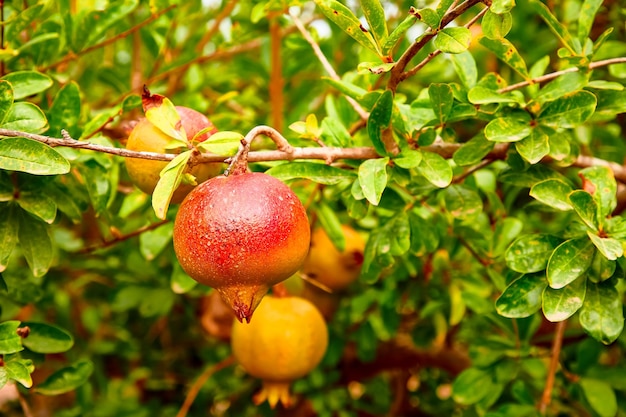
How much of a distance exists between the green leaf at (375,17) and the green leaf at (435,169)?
0.19 meters

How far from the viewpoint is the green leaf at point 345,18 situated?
2.63ft

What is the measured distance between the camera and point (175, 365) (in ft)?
7.32

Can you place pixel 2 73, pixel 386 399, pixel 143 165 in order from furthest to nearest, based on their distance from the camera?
pixel 386 399 → pixel 2 73 → pixel 143 165

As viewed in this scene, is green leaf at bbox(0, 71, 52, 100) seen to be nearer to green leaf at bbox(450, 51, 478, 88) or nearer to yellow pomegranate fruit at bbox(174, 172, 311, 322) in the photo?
yellow pomegranate fruit at bbox(174, 172, 311, 322)

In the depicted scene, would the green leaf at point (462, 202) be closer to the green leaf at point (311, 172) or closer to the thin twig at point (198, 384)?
the green leaf at point (311, 172)

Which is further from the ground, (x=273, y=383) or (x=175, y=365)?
(x=273, y=383)

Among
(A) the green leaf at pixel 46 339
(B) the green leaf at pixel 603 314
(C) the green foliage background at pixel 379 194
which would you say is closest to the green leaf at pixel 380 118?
(C) the green foliage background at pixel 379 194

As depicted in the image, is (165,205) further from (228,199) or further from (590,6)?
(590,6)

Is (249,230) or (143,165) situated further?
(143,165)

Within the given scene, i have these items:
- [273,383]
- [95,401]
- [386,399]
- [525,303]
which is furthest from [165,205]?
[386,399]

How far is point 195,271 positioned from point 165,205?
8cm

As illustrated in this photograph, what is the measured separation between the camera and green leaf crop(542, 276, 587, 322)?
0.86 metres

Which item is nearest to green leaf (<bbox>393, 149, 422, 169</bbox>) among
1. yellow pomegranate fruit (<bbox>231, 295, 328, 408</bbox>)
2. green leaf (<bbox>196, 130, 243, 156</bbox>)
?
green leaf (<bbox>196, 130, 243, 156</bbox>)

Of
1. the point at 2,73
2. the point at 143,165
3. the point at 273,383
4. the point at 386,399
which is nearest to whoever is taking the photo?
the point at 143,165
